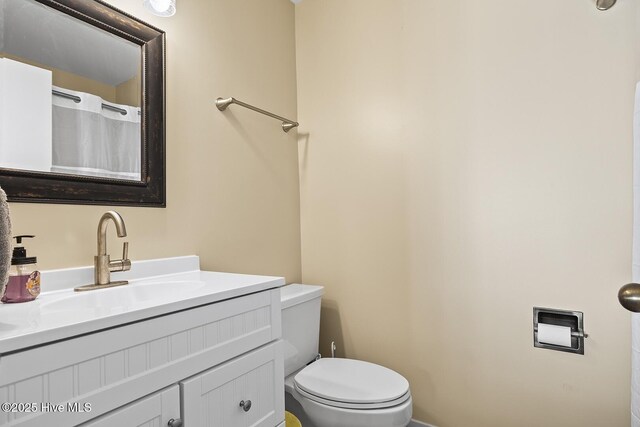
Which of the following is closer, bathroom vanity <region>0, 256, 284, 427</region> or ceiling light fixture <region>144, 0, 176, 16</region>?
bathroom vanity <region>0, 256, 284, 427</region>

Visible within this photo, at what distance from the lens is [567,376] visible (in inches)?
52.1

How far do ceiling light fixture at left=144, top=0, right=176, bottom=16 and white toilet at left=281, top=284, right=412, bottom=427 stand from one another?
1.18 meters

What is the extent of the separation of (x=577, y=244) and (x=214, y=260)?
1.43 m

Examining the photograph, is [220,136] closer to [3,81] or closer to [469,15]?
[3,81]

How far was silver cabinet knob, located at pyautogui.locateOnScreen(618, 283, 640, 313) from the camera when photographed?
2.05ft

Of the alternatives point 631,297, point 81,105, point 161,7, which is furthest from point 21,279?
point 631,297

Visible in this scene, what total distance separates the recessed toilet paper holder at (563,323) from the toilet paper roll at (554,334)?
0.02 m

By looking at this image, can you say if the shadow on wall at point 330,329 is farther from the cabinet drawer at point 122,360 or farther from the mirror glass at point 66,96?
the mirror glass at point 66,96

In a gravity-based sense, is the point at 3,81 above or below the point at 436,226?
above

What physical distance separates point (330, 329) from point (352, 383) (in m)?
0.53

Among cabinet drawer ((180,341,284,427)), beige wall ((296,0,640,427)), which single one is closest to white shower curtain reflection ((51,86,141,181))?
cabinet drawer ((180,341,284,427))

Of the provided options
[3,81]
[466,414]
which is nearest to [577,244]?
[466,414]

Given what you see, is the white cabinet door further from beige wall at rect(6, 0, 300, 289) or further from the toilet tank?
the toilet tank

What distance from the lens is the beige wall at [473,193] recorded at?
127cm
